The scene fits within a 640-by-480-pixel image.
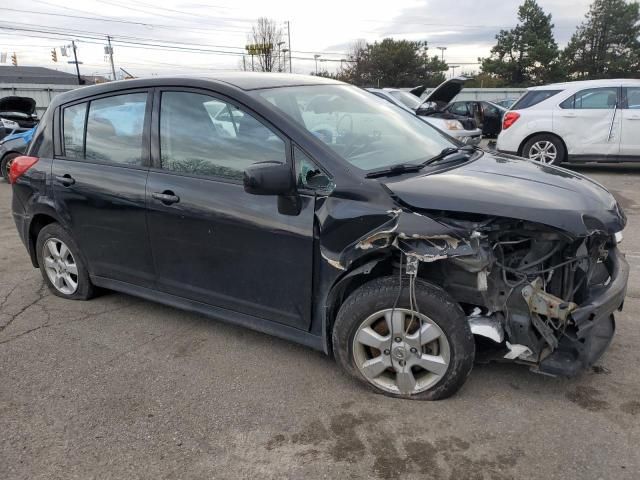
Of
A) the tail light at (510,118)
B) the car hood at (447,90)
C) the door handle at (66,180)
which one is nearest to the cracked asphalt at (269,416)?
the door handle at (66,180)

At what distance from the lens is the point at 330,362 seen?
3363 millimetres

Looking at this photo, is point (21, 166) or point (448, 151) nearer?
point (448, 151)

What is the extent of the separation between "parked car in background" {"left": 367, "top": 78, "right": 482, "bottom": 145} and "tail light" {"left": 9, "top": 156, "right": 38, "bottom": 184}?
9.85 ft

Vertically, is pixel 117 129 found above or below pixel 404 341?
above

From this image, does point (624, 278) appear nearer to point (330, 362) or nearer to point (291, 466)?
point (330, 362)

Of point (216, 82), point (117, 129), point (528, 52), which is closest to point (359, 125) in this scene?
point (216, 82)

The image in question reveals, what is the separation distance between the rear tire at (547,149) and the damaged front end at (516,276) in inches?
309

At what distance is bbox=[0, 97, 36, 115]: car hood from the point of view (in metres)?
13.6

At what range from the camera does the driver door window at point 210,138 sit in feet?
10.4

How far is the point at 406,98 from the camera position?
12070 mm

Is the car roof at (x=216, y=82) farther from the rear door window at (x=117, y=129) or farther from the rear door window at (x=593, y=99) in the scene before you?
the rear door window at (x=593, y=99)

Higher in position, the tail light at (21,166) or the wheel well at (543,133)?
the tail light at (21,166)

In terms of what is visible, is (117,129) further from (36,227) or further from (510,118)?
(510,118)

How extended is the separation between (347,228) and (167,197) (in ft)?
4.31
